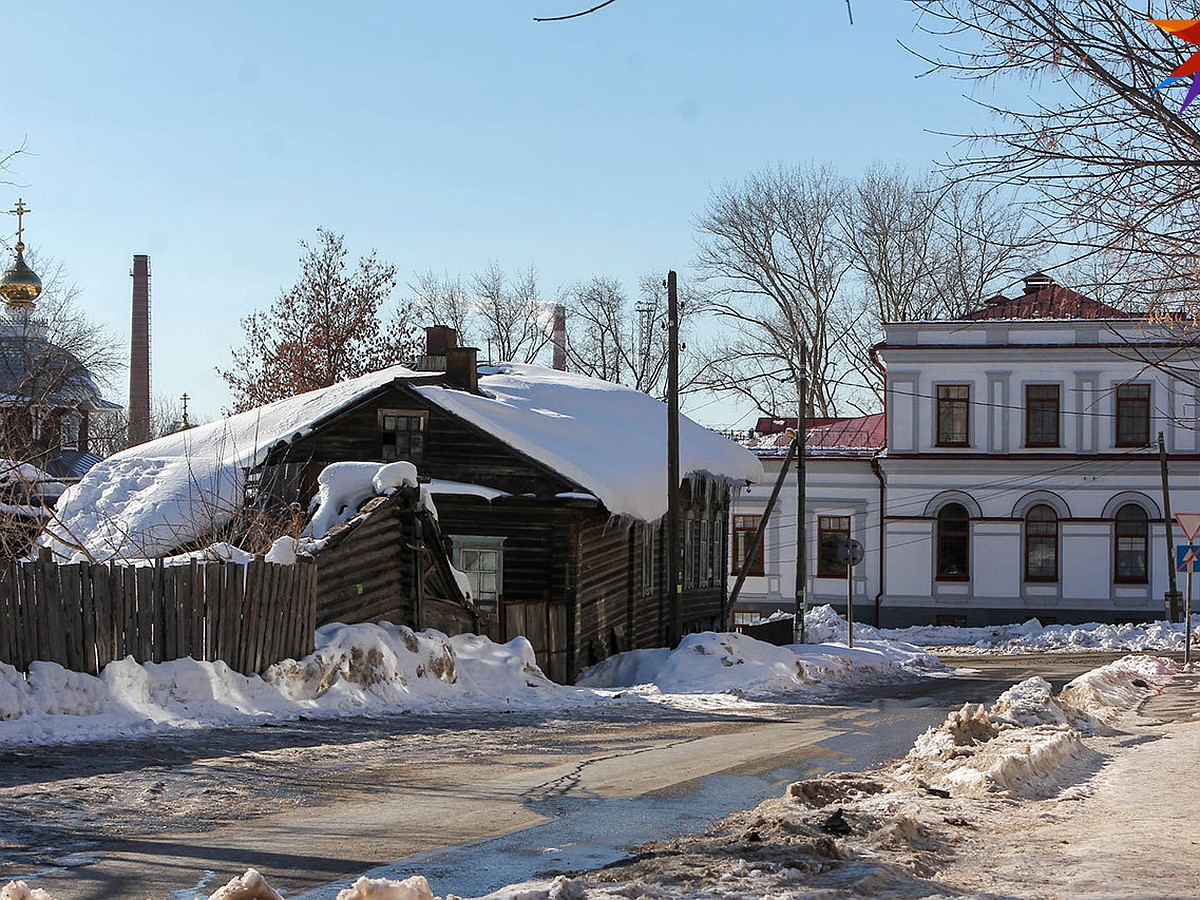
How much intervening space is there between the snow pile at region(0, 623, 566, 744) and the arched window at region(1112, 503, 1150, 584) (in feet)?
99.6

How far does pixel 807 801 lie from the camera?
10047 millimetres

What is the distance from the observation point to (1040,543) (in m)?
47.8

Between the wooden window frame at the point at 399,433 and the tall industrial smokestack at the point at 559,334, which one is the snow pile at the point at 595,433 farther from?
the tall industrial smokestack at the point at 559,334

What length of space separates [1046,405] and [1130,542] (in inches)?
194

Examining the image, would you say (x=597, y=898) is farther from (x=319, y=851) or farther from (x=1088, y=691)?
(x=1088, y=691)

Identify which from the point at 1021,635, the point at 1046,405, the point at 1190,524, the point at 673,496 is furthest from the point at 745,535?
the point at 1190,524

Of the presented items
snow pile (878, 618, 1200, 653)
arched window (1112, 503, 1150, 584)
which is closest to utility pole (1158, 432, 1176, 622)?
snow pile (878, 618, 1200, 653)

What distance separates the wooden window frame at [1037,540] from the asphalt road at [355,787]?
30.5 meters

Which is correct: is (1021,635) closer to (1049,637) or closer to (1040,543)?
(1049,637)

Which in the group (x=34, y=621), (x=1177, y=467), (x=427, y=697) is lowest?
(x=427, y=697)

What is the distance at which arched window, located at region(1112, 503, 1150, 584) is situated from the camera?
47469mm

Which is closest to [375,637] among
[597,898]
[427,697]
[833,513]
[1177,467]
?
[427,697]

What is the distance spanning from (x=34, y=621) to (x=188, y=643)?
6.96 ft

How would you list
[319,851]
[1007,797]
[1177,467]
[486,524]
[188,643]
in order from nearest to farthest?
1. [319,851]
2. [1007,797]
3. [188,643]
4. [486,524]
5. [1177,467]
